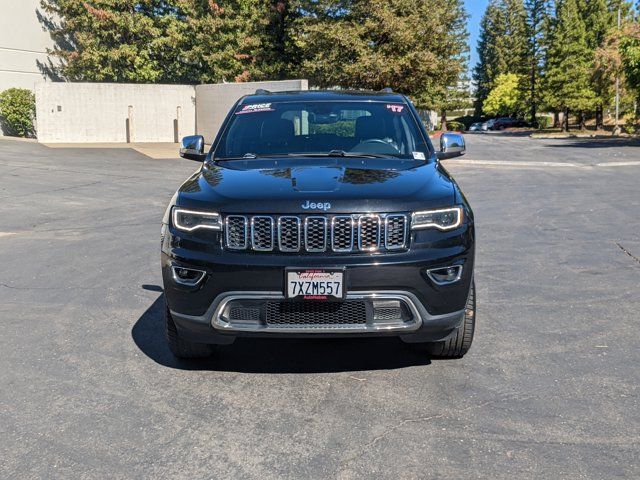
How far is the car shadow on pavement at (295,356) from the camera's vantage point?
473 centimetres

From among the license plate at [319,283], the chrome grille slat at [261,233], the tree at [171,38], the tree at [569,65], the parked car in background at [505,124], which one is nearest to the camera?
the license plate at [319,283]

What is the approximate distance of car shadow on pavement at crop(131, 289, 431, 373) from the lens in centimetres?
473

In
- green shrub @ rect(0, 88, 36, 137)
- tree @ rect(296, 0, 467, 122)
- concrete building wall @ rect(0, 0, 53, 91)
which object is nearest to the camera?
green shrub @ rect(0, 88, 36, 137)

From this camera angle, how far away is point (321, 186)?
14.3 feet

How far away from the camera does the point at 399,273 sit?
4043mm

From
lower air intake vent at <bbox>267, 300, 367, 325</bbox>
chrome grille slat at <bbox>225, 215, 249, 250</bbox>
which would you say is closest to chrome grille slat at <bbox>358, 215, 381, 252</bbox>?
lower air intake vent at <bbox>267, 300, 367, 325</bbox>

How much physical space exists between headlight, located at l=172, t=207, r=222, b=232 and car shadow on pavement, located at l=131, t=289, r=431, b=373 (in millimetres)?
1013

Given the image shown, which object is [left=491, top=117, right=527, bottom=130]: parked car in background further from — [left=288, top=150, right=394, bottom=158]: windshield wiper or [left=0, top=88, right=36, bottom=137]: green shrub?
[left=288, top=150, right=394, bottom=158]: windshield wiper

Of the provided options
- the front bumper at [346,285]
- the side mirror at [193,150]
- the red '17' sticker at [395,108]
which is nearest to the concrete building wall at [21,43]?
the side mirror at [193,150]

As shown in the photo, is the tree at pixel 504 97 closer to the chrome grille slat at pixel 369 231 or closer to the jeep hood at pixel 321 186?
the jeep hood at pixel 321 186

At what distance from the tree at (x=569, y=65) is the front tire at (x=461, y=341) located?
5280 centimetres

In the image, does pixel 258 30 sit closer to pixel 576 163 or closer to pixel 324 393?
pixel 576 163

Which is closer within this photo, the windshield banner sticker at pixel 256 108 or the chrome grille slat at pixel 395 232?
the chrome grille slat at pixel 395 232

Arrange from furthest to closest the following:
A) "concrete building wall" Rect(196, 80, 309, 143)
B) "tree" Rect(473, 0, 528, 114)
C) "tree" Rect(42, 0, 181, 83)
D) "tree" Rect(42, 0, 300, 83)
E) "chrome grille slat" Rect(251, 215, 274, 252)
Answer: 1. "tree" Rect(473, 0, 528, 114)
2. "tree" Rect(42, 0, 300, 83)
3. "tree" Rect(42, 0, 181, 83)
4. "concrete building wall" Rect(196, 80, 309, 143)
5. "chrome grille slat" Rect(251, 215, 274, 252)
